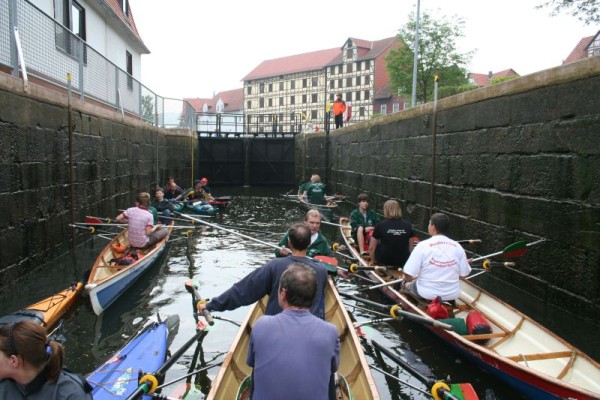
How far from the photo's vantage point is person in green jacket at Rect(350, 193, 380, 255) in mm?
9398

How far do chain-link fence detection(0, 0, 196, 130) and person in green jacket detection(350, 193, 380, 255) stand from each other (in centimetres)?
661

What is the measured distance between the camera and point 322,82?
257 feet

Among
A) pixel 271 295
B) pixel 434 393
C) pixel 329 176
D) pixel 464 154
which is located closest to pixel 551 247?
pixel 464 154

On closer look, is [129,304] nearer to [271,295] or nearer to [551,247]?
[271,295]

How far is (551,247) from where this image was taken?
22.6 ft

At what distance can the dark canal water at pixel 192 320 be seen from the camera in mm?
5500

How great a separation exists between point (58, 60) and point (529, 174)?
10296 mm

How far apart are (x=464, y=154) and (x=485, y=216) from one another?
5.20 feet

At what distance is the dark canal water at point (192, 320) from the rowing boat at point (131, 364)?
0.34 m

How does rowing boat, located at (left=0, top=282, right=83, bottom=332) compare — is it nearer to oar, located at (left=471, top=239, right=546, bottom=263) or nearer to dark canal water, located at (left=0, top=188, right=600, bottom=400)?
dark canal water, located at (left=0, top=188, right=600, bottom=400)

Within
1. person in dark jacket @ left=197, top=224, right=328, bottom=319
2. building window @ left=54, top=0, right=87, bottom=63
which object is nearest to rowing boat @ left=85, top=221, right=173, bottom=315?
person in dark jacket @ left=197, top=224, right=328, bottom=319

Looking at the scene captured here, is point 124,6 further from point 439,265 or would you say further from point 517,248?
point 439,265

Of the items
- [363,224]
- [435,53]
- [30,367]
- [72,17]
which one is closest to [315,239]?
[363,224]

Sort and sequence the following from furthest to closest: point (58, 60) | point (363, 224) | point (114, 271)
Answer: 1. point (58, 60)
2. point (363, 224)
3. point (114, 271)
